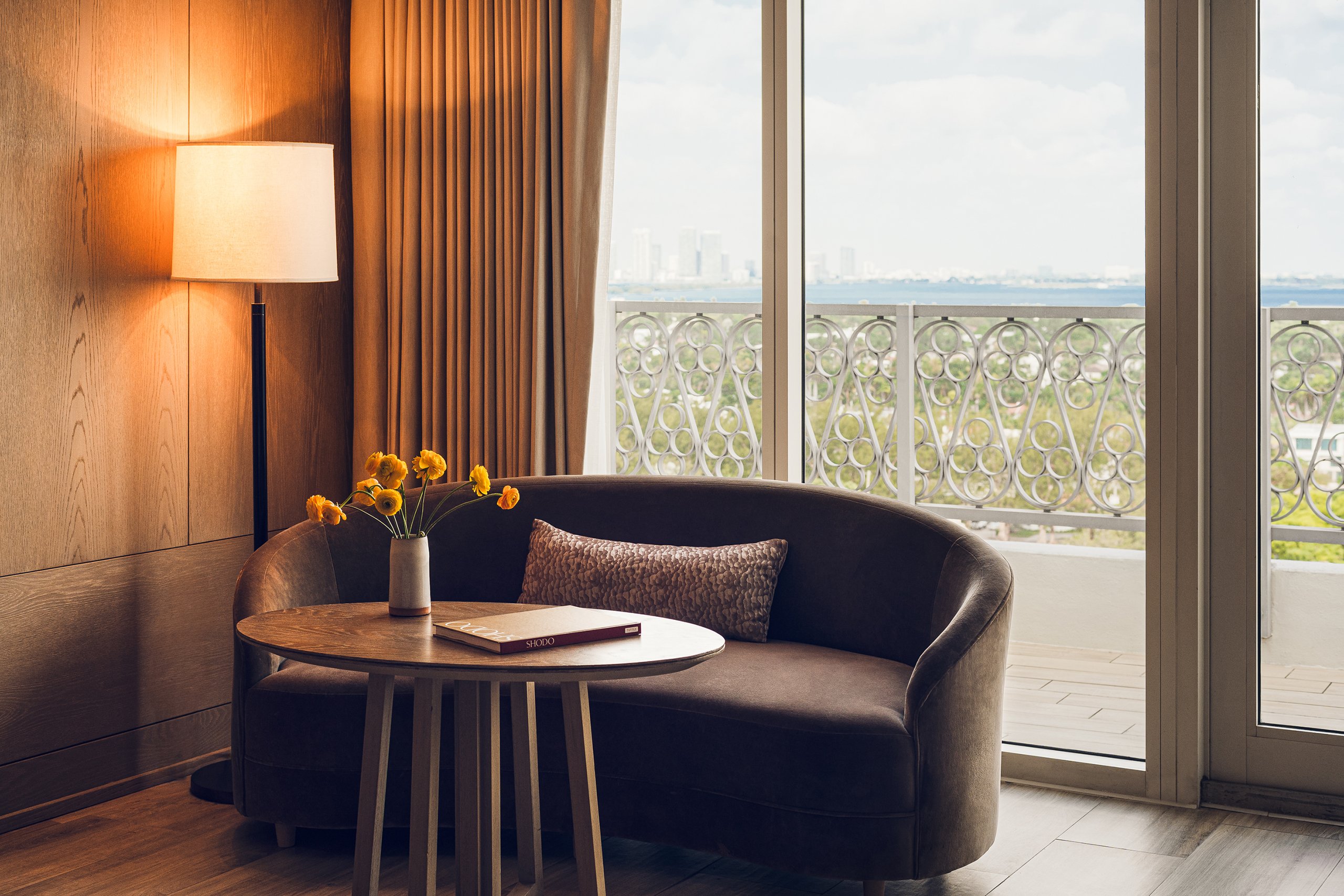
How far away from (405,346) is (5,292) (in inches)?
48.5

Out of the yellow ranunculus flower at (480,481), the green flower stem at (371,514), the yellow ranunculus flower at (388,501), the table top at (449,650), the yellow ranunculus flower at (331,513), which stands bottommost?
the table top at (449,650)

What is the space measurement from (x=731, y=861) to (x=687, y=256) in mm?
2503

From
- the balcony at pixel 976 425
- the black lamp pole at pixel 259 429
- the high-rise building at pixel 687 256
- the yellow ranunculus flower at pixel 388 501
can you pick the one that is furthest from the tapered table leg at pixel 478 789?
the high-rise building at pixel 687 256

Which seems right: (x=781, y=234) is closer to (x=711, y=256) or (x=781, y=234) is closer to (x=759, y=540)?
(x=759, y=540)

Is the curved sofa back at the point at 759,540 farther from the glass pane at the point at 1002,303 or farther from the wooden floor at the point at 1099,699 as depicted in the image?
the glass pane at the point at 1002,303

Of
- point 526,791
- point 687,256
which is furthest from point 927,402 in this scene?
point 526,791

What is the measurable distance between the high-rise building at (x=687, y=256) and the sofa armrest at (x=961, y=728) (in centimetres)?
234

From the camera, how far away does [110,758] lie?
342cm

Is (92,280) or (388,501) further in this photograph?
(92,280)

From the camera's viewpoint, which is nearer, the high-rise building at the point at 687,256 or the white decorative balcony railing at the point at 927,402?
the white decorative balcony railing at the point at 927,402

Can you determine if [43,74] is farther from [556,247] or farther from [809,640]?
[809,640]

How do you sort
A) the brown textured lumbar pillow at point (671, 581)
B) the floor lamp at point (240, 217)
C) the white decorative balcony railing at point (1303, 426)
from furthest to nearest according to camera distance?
the floor lamp at point (240, 217) < the white decorative balcony railing at point (1303, 426) < the brown textured lumbar pillow at point (671, 581)

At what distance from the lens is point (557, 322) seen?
3848 millimetres

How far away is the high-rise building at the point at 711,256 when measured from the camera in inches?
189
